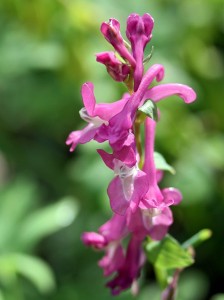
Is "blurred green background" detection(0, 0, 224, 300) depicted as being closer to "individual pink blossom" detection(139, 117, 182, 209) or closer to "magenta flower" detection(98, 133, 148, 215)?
"individual pink blossom" detection(139, 117, 182, 209)

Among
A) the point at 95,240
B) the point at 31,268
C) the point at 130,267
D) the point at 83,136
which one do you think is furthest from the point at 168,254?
the point at 31,268

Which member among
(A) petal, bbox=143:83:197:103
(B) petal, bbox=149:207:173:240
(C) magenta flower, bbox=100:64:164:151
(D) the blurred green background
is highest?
(C) magenta flower, bbox=100:64:164:151

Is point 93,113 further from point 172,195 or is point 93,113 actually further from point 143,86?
point 172,195

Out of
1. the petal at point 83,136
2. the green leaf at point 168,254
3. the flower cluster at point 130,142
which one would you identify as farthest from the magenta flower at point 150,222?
the petal at point 83,136

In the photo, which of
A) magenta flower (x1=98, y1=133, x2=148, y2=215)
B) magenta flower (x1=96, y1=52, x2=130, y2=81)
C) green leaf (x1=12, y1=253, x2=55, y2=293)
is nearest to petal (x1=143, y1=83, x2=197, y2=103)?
magenta flower (x1=96, y1=52, x2=130, y2=81)

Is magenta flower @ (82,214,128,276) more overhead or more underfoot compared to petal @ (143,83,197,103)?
more underfoot

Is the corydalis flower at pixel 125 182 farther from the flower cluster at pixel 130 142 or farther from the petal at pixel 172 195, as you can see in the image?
the petal at pixel 172 195
